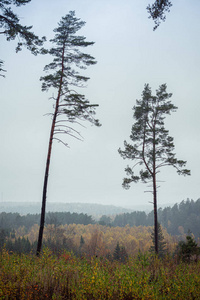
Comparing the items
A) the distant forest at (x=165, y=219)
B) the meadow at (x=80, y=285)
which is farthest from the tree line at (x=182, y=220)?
→ the meadow at (x=80, y=285)

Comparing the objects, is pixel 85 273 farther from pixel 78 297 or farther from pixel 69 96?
pixel 69 96

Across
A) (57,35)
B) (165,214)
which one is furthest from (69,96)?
(165,214)

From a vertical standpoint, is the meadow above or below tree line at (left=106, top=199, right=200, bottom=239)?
above

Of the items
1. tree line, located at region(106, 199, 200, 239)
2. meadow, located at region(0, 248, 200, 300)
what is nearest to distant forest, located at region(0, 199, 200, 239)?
tree line, located at region(106, 199, 200, 239)

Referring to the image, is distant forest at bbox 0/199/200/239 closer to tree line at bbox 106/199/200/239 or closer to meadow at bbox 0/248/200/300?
tree line at bbox 106/199/200/239

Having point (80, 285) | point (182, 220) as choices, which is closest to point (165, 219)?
point (182, 220)

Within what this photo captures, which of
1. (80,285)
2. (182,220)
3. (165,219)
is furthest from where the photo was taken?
(165,219)

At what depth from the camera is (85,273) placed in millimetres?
5441

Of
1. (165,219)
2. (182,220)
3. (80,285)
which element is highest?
(80,285)

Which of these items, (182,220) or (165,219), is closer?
(182,220)

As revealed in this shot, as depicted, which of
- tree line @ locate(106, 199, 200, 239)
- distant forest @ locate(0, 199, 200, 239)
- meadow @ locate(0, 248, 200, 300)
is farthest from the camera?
distant forest @ locate(0, 199, 200, 239)

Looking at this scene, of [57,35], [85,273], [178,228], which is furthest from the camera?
[178,228]

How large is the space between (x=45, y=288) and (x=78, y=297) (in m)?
0.95

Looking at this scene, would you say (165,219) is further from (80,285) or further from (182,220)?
(80,285)
